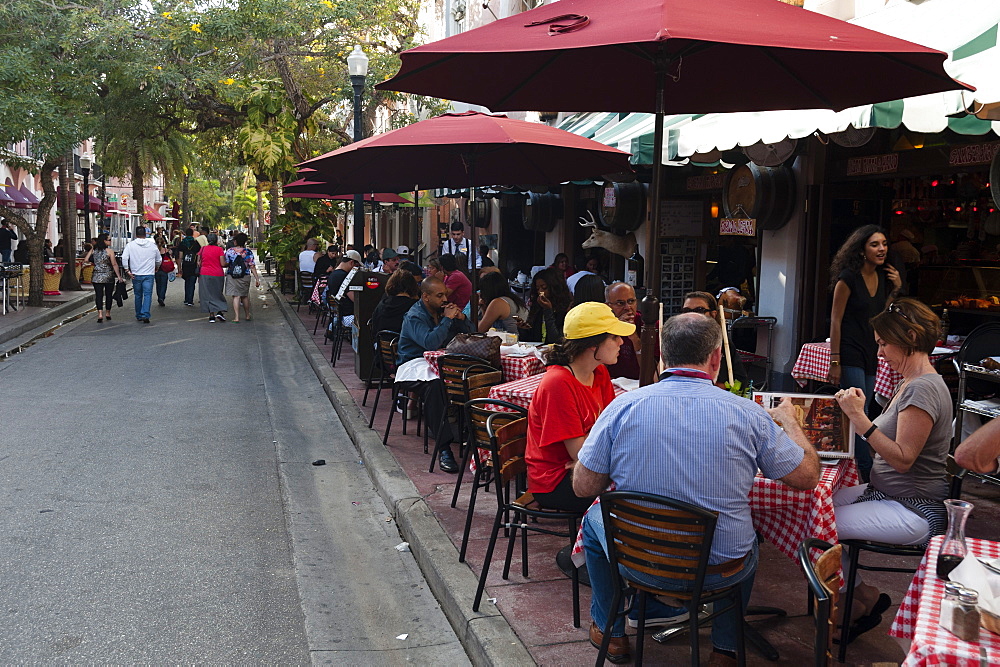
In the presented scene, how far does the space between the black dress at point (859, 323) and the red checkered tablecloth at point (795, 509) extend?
3037 millimetres

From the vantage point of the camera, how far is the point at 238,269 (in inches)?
746

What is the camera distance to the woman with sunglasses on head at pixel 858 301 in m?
6.88

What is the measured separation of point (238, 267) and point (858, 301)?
14.4 m

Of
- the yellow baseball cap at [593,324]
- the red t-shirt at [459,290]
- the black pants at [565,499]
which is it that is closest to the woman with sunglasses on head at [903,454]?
the yellow baseball cap at [593,324]

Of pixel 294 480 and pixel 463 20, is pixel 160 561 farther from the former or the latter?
pixel 463 20

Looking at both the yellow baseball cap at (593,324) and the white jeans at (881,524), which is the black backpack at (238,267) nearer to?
the yellow baseball cap at (593,324)

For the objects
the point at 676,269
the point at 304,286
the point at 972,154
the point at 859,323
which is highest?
the point at 972,154

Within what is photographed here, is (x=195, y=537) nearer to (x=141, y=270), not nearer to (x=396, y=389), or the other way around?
(x=396, y=389)

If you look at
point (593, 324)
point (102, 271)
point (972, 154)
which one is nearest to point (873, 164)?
point (972, 154)

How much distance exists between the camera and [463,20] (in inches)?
1036

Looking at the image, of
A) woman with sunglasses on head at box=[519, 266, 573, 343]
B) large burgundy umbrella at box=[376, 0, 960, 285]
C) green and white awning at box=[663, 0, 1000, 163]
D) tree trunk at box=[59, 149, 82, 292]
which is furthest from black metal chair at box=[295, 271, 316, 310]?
large burgundy umbrella at box=[376, 0, 960, 285]

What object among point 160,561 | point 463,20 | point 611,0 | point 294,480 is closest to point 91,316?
point 463,20

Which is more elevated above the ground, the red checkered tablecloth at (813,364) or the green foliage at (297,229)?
the green foliage at (297,229)

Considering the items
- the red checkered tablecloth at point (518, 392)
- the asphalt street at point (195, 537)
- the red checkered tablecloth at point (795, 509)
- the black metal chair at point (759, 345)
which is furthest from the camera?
the black metal chair at point (759, 345)
